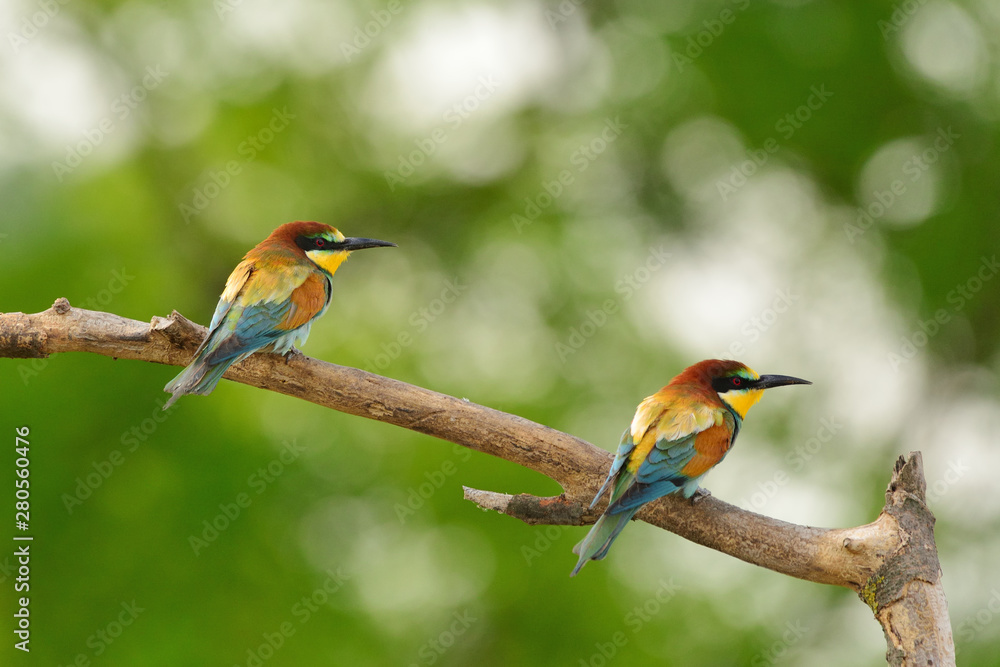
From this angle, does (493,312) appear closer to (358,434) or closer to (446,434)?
(358,434)

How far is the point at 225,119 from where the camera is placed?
607 centimetres

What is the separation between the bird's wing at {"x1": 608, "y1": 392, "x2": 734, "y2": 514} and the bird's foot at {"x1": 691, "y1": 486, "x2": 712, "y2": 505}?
0.06 metres

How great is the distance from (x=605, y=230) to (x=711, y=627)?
8.54 feet

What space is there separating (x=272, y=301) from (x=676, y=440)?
129cm

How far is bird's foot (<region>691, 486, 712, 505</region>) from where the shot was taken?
2619mm

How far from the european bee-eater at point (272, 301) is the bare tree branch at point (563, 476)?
0.09m

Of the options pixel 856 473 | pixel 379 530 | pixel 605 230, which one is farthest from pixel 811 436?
pixel 379 530

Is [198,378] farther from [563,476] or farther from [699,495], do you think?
[699,495]

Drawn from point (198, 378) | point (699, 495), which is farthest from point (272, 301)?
point (699, 495)

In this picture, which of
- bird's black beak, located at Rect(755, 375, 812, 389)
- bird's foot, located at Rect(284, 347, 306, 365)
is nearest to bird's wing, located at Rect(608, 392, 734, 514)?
bird's black beak, located at Rect(755, 375, 812, 389)

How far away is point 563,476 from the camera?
2596 millimetres

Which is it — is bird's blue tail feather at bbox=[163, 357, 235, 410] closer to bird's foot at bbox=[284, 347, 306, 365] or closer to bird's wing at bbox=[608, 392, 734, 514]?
bird's foot at bbox=[284, 347, 306, 365]

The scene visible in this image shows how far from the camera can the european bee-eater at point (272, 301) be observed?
2.58 meters

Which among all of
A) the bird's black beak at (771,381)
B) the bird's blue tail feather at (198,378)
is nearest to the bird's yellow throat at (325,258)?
the bird's blue tail feather at (198,378)
